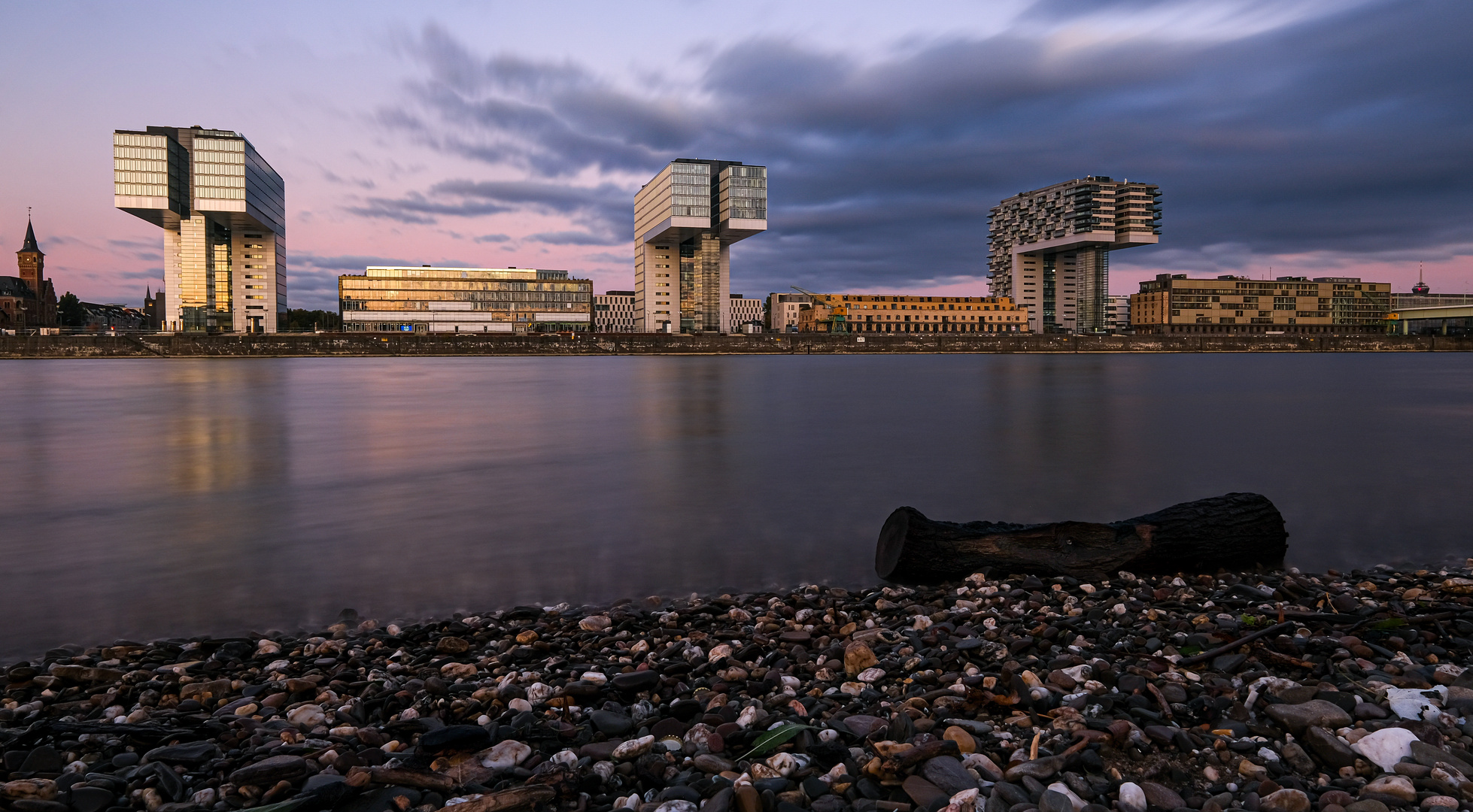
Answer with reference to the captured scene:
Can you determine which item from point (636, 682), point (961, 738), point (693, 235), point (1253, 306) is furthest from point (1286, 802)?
point (1253, 306)

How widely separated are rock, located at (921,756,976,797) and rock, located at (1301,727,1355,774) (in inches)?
45.7

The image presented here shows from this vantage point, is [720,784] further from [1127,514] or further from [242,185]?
[242,185]

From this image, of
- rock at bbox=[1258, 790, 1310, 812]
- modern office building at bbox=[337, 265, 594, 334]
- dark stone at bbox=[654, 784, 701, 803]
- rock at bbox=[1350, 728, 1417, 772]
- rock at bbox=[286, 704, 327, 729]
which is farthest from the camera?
modern office building at bbox=[337, 265, 594, 334]

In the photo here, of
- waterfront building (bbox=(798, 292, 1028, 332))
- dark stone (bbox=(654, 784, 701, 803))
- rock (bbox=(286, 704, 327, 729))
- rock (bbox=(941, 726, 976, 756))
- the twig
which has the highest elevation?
waterfront building (bbox=(798, 292, 1028, 332))

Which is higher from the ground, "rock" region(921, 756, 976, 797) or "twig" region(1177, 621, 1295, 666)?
"twig" region(1177, 621, 1295, 666)

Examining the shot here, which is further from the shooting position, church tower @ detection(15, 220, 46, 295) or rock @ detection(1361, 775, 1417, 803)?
church tower @ detection(15, 220, 46, 295)

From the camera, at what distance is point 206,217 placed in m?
103

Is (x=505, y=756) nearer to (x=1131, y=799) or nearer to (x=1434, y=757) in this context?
(x=1131, y=799)

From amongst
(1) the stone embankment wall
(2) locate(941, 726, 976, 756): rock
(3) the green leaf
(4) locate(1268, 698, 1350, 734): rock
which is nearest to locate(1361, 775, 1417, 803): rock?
(4) locate(1268, 698, 1350, 734): rock

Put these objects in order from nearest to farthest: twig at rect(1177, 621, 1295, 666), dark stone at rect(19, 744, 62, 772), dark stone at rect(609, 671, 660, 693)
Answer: dark stone at rect(19, 744, 62, 772)
dark stone at rect(609, 671, 660, 693)
twig at rect(1177, 621, 1295, 666)

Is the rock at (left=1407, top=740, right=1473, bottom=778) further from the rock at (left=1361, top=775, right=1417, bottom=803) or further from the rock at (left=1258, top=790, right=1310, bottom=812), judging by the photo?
the rock at (left=1258, top=790, right=1310, bottom=812)

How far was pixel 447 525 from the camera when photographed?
A: 7.64m

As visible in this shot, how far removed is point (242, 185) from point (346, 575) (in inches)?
4512

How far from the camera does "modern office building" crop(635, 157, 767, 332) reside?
106 m
